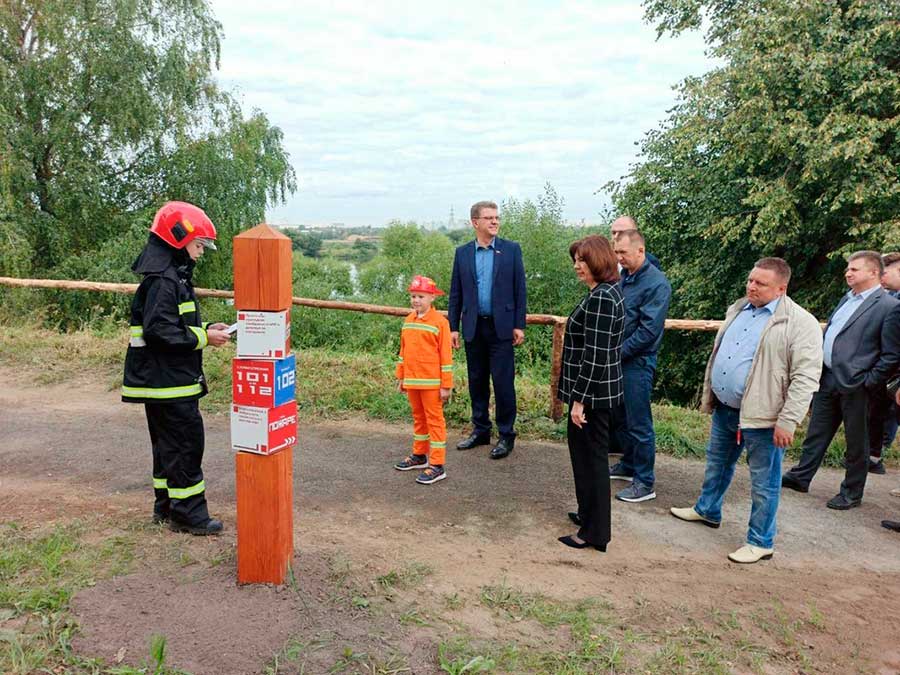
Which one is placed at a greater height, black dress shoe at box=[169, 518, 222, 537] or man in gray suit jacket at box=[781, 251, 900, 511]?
man in gray suit jacket at box=[781, 251, 900, 511]

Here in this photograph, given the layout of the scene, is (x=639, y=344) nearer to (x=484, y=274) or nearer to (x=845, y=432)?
(x=484, y=274)

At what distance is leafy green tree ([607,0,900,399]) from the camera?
35.7 ft

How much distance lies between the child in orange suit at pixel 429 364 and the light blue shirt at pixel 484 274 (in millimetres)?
629

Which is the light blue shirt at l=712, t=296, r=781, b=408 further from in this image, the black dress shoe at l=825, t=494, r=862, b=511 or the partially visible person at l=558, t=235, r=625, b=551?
the black dress shoe at l=825, t=494, r=862, b=511

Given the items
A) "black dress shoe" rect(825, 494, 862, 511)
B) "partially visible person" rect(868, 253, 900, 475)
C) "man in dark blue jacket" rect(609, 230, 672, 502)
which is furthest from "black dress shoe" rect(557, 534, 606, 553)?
"partially visible person" rect(868, 253, 900, 475)

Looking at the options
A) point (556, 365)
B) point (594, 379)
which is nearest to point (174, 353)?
point (594, 379)

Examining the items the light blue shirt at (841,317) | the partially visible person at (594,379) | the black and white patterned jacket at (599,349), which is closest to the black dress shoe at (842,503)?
the light blue shirt at (841,317)

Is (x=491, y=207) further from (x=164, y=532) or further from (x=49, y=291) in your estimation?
(x=49, y=291)

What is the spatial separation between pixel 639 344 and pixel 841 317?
1.70m

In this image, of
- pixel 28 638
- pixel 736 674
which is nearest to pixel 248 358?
pixel 28 638

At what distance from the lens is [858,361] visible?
16.1ft

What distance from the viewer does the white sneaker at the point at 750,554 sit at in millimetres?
4027

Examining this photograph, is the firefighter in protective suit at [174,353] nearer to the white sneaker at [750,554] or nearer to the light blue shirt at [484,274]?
the light blue shirt at [484,274]

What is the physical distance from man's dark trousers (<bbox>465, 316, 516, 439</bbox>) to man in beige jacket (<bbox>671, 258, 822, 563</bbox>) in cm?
179
